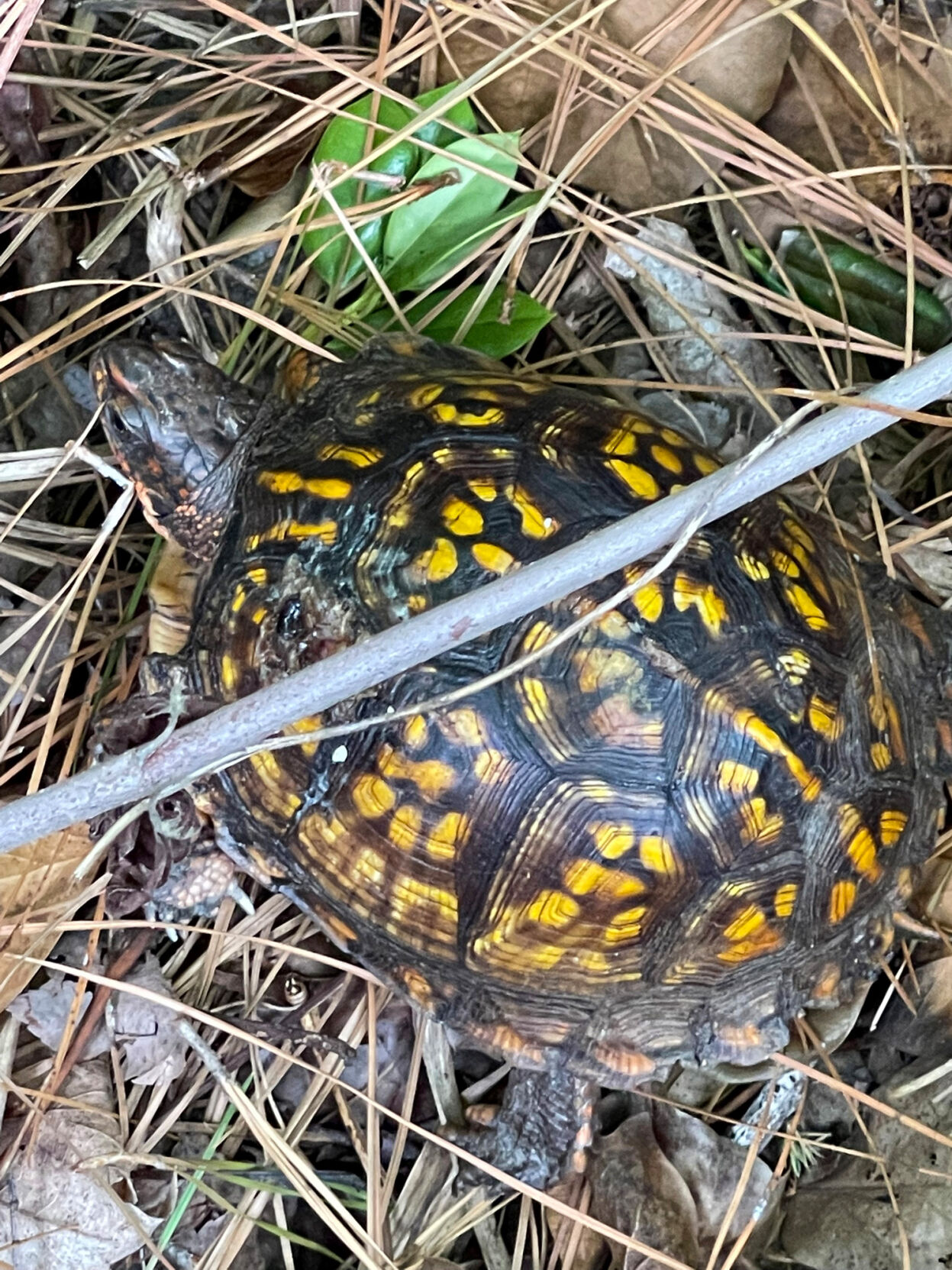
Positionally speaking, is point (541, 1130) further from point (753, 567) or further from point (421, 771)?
point (753, 567)

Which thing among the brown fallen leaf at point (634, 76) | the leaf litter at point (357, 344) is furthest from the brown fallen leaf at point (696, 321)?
the brown fallen leaf at point (634, 76)

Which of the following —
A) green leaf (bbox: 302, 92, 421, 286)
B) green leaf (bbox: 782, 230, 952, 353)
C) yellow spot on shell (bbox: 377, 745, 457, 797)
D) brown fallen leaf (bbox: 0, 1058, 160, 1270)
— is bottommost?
brown fallen leaf (bbox: 0, 1058, 160, 1270)

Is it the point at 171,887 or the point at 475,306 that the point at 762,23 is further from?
the point at 171,887

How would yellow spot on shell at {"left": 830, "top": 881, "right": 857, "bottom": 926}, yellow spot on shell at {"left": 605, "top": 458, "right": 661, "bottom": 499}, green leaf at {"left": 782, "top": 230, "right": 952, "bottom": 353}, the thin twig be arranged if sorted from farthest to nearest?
green leaf at {"left": 782, "top": 230, "right": 952, "bottom": 353}
yellow spot on shell at {"left": 830, "top": 881, "right": 857, "bottom": 926}
yellow spot on shell at {"left": 605, "top": 458, "right": 661, "bottom": 499}
the thin twig

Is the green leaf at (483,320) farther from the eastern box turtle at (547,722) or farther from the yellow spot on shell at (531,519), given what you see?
the yellow spot on shell at (531,519)

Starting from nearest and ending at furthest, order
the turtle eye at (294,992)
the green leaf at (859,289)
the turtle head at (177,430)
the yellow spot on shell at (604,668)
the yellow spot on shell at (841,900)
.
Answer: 1. the yellow spot on shell at (604,668)
2. the yellow spot on shell at (841,900)
3. the turtle head at (177,430)
4. the turtle eye at (294,992)
5. the green leaf at (859,289)

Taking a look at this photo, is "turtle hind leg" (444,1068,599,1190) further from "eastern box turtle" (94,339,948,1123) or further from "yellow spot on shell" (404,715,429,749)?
"yellow spot on shell" (404,715,429,749)

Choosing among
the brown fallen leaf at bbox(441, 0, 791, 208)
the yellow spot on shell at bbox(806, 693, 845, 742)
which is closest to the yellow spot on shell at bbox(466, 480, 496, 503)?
the yellow spot on shell at bbox(806, 693, 845, 742)
